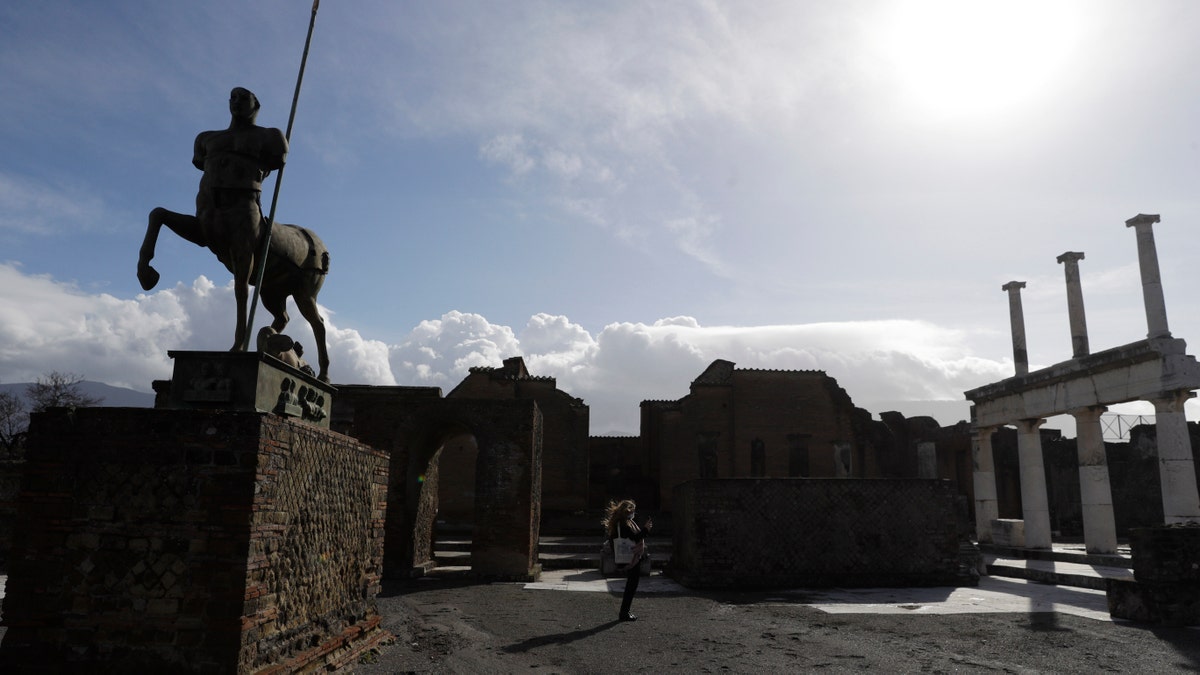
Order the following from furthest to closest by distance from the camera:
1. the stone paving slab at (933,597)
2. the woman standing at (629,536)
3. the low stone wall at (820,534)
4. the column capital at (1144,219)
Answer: the column capital at (1144,219) → the low stone wall at (820,534) → the stone paving slab at (933,597) → the woman standing at (629,536)

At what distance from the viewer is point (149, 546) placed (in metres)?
4.75

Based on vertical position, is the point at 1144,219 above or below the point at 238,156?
above

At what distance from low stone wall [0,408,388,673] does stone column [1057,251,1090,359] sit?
21.1 meters

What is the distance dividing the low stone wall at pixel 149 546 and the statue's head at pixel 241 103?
262 centimetres

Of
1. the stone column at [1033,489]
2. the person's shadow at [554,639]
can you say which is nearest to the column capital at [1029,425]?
the stone column at [1033,489]

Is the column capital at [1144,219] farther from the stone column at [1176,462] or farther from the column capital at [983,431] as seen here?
the column capital at [983,431]

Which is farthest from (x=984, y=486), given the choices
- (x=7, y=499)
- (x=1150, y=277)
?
(x=7, y=499)

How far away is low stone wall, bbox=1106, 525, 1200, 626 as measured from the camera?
912cm

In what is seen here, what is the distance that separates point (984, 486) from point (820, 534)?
11.7 meters

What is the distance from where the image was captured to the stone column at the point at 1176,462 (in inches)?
620

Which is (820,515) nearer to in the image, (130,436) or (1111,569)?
(1111,569)

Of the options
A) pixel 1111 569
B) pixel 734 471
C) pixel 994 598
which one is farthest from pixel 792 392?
pixel 994 598

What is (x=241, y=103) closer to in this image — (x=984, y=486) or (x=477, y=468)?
(x=477, y=468)

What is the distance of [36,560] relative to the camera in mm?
4695
